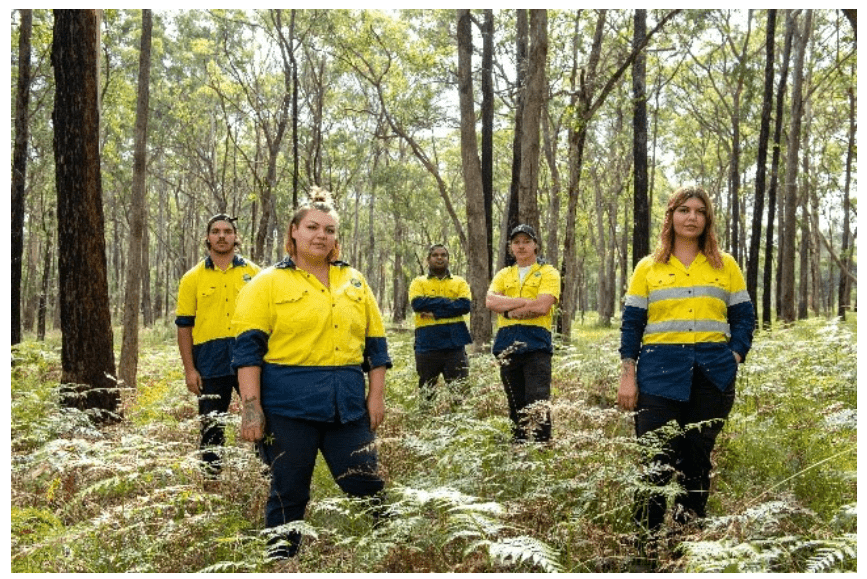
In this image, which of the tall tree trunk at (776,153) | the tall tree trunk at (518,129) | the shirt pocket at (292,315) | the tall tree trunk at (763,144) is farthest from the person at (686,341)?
the tall tree trunk at (776,153)

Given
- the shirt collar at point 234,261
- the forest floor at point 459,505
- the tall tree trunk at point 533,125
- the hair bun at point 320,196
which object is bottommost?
the forest floor at point 459,505

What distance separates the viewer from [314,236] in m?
3.90

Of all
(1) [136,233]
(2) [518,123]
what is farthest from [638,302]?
(2) [518,123]

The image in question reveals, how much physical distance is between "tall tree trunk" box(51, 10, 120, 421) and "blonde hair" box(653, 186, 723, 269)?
5580 mm

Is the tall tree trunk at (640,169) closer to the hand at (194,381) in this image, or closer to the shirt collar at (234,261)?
the shirt collar at (234,261)

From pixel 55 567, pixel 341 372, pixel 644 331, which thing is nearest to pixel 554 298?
pixel 644 331

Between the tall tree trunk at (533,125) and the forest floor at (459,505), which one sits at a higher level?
the tall tree trunk at (533,125)

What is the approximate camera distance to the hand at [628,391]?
423 cm

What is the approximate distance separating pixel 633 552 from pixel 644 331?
1.34 meters

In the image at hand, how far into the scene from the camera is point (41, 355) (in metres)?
13.4

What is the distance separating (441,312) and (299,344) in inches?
169

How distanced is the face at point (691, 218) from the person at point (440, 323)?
12.9 feet

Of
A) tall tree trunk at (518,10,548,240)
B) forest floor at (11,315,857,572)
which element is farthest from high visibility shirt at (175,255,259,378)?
tall tree trunk at (518,10,548,240)

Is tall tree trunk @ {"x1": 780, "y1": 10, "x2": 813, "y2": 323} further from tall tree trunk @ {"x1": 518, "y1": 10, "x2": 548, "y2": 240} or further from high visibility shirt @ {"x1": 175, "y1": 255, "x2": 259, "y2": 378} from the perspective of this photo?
high visibility shirt @ {"x1": 175, "y1": 255, "x2": 259, "y2": 378}
